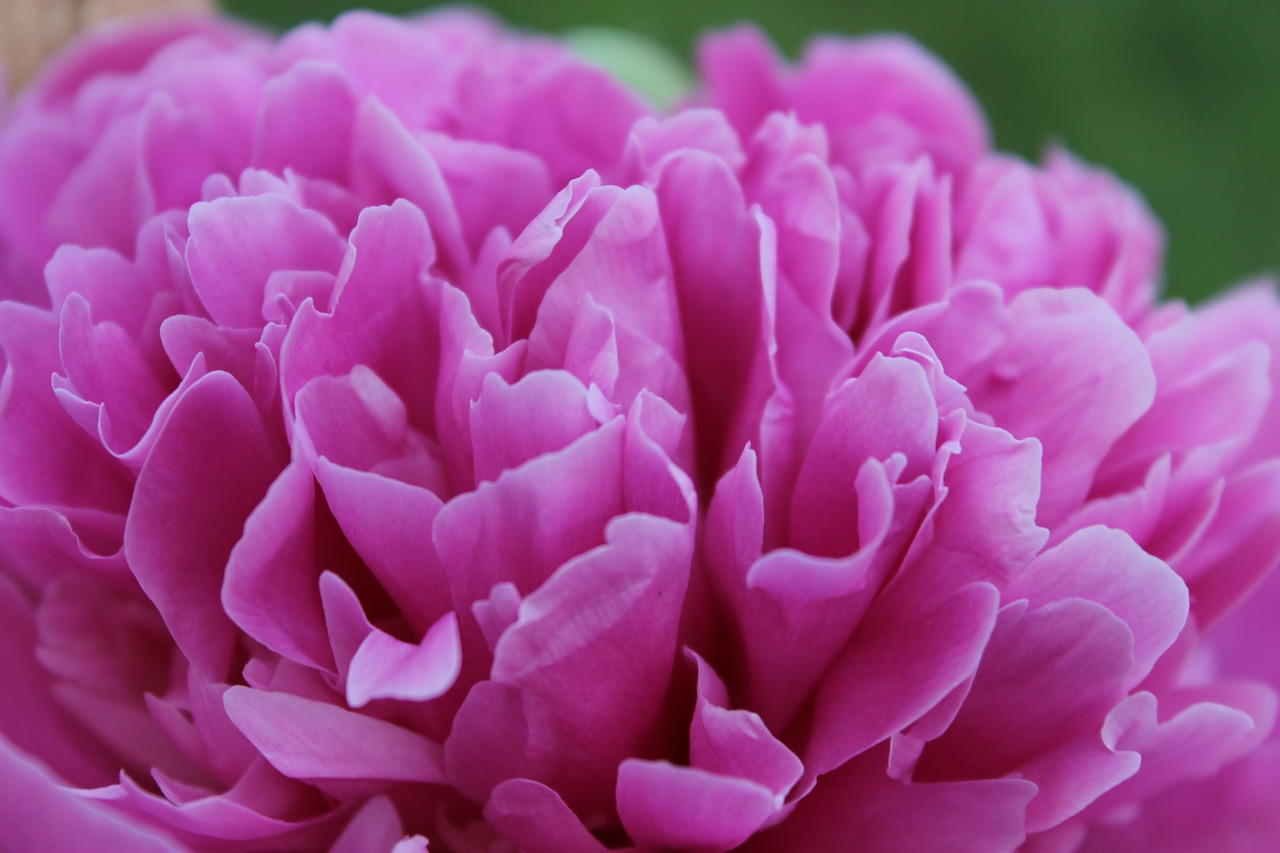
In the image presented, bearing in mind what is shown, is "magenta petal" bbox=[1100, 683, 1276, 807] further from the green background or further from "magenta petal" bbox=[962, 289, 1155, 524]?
the green background

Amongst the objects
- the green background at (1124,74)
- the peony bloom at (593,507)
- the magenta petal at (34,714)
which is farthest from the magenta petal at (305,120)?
the green background at (1124,74)

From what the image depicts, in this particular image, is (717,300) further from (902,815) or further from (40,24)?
(40,24)

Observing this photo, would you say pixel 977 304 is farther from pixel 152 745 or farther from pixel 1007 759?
pixel 152 745

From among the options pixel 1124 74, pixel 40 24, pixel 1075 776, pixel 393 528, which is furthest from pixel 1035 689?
pixel 1124 74

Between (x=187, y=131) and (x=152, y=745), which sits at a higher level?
(x=187, y=131)

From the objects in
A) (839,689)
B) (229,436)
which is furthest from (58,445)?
(839,689)

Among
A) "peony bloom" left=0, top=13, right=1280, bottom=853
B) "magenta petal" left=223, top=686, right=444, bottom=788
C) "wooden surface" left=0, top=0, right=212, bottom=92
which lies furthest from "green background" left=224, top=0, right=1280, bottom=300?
"magenta petal" left=223, top=686, right=444, bottom=788
